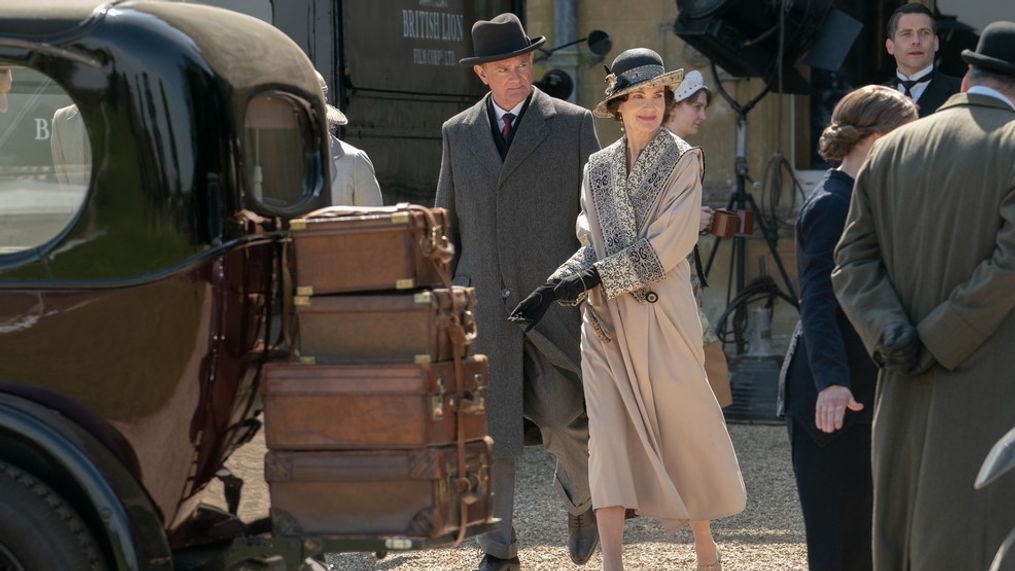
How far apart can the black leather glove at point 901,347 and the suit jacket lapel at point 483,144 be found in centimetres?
248

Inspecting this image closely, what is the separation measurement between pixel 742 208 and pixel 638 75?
20.3 feet

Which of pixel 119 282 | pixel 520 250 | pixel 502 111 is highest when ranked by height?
pixel 502 111

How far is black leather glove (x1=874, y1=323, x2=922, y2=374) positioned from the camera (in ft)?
15.1

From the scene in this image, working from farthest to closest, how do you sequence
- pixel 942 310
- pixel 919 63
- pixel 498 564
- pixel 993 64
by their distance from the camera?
pixel 919 63 → pixel 498 564 → pixel 993 64 → pixel 942 310

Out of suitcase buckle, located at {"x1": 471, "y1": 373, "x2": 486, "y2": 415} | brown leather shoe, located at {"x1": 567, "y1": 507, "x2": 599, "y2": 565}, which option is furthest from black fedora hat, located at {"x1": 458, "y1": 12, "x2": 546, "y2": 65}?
suitcase buckle, located at {"x1": 471, "y1": 373, "x2": 486, "y2": 415}

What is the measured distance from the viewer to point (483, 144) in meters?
6.91

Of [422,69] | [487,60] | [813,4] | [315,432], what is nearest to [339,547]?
[315,432]

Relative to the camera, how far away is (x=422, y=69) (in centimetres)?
972

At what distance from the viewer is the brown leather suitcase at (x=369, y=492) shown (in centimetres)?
452

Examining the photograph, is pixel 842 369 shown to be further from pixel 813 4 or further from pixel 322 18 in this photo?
pixel 813 4

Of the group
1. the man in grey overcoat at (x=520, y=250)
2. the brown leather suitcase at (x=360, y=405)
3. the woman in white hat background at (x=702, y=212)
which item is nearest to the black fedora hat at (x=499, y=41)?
the man in grey overcoat at (x=520, y=250)

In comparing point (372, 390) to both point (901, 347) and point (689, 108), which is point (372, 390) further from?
point (689, 108)

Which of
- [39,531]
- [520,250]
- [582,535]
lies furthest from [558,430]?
[39,531]

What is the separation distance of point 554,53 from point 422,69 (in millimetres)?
3830
